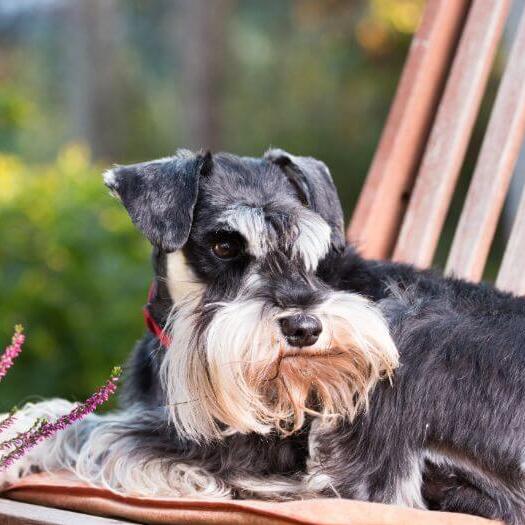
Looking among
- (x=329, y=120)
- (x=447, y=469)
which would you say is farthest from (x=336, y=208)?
(x=329, y=120)

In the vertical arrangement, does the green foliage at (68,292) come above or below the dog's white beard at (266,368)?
below

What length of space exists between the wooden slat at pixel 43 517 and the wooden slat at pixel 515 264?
163 centimetres

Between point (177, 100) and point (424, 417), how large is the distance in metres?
18.5

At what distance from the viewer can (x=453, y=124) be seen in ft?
12.7

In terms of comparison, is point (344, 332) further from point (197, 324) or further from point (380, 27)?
point (380, 27)

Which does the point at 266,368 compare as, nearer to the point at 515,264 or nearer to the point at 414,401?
the point at 414,401

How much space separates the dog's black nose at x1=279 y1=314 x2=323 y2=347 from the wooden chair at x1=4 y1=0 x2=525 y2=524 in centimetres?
119

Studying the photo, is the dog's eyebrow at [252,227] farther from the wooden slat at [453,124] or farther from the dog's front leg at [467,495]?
the wooden slat at [453,124]

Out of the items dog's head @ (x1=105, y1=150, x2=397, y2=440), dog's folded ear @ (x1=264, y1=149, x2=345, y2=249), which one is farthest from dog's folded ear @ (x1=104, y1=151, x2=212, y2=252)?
dog's folded ear @ (x1=264, y1=149, x2=345, y2=249)

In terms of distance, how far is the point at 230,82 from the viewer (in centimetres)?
1841

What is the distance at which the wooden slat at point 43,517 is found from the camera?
7.96ft

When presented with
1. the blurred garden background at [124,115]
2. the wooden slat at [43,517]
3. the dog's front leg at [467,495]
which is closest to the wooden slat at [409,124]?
the dog's front leg at [467,495]

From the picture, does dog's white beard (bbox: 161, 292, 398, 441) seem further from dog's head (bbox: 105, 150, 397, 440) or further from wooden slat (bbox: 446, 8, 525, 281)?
wooden slat (bbox: 446, 8, 525, 281)

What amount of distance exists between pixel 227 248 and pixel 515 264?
1160 millimetres
